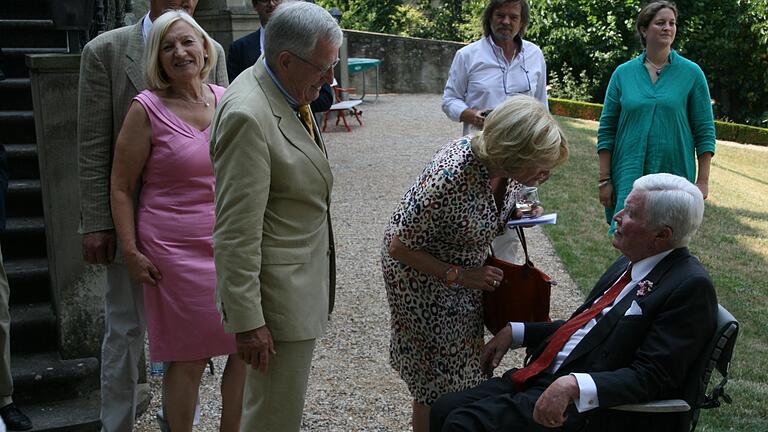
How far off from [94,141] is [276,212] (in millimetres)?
1249

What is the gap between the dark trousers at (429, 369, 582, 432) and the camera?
2967 mm

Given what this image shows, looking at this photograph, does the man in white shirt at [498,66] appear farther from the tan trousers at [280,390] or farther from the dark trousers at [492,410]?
the tan trousers at [280,390]

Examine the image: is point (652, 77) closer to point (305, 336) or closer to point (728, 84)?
point (305, 336)

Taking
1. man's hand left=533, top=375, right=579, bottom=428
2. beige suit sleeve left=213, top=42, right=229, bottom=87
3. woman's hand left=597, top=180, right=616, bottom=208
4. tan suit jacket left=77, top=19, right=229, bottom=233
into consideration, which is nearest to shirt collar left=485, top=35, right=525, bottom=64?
woman's hand left=597, top=180, right=616, bottom=208

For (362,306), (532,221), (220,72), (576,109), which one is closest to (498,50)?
(220,72)

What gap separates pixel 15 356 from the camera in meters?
4.43

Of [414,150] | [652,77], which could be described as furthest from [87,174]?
[414,150]

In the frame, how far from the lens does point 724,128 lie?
19.7 m

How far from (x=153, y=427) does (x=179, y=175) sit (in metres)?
1.41

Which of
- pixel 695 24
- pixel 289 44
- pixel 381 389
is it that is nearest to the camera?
pixel 289 44

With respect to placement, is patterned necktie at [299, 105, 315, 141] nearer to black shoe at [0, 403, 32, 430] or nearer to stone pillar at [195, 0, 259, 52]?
black shoe at [0, 403, 32, 430]

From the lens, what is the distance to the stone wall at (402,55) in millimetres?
22094

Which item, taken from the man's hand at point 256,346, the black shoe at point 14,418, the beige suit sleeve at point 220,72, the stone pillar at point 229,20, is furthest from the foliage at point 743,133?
the man's hand at point 256,346

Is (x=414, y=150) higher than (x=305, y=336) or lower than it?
lower
